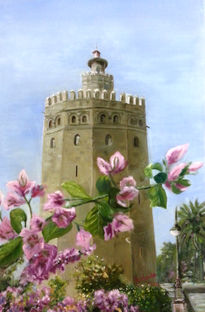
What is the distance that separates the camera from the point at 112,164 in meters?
0.87

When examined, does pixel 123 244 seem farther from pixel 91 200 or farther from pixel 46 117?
pixel 91 200

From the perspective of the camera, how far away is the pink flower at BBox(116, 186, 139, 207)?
2.71 feet

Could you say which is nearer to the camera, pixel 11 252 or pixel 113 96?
pixel 11 252

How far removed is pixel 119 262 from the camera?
1909cm

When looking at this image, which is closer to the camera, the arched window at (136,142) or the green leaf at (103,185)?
the green leaf at (103,185)

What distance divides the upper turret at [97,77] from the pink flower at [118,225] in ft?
74.6

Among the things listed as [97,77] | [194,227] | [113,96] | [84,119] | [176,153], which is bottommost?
[176,153]

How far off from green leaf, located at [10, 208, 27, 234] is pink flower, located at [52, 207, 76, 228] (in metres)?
0.10

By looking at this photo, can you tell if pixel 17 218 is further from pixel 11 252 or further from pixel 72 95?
pixel 72 95

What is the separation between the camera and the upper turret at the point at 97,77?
77.5ft

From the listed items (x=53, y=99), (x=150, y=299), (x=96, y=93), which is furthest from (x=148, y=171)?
(x=53, y=99)

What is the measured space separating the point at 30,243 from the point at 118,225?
0.67 feet

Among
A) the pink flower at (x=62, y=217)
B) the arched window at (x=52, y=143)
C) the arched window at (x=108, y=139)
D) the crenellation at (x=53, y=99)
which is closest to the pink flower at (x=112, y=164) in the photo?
the pink flower at (x=62, y=217)

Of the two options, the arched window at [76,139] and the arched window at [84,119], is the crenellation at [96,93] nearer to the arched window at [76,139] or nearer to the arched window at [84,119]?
the arched window at [84,119]
